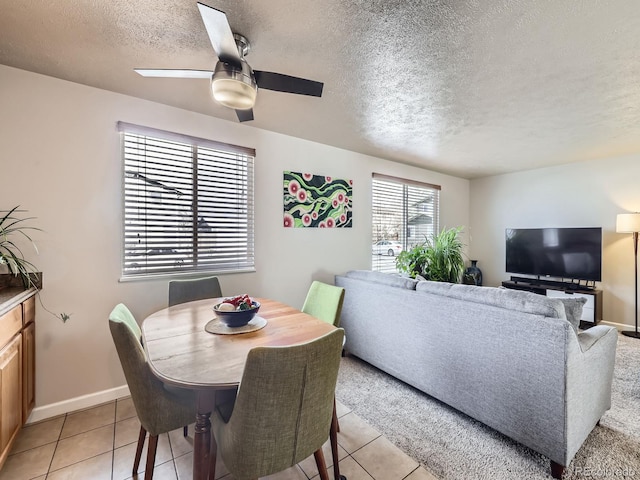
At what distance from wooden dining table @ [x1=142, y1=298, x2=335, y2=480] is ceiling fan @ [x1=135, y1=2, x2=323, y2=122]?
124 centimetres

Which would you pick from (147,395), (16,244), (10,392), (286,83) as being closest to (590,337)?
(286,83)

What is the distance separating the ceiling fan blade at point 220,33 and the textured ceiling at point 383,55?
0.26 metres

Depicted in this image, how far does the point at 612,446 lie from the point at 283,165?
3.40 meters

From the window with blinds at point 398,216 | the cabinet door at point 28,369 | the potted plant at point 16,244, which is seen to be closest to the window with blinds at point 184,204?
the potted plant at point 16,244

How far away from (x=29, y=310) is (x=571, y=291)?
19.0 ft

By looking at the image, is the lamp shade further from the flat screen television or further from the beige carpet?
the beige carpet

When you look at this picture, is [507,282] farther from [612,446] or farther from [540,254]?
[612,446]

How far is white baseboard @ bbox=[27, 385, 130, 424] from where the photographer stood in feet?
6.77

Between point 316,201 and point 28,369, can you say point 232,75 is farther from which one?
point 28,369

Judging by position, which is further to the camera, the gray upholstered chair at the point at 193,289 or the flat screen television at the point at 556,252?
the flat screen television at the point at 556,252

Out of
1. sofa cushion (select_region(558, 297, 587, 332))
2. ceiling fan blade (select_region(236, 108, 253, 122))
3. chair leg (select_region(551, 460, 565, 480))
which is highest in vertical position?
ceiling fan blade (select_region(236, 108, 253, 122))

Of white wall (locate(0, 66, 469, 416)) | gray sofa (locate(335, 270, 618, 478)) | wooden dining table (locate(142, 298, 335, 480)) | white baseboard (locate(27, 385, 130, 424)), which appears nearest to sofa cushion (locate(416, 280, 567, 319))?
gray sofa (locate(335, 270, 618, 478))

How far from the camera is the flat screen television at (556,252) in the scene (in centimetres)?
401

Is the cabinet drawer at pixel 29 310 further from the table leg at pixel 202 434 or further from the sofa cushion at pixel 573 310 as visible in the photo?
the sofa cushion at pixel 573 310
